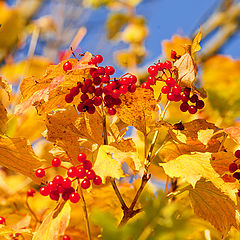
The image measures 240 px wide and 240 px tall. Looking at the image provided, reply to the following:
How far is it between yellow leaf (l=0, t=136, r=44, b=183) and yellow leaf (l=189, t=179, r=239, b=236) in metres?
0.32

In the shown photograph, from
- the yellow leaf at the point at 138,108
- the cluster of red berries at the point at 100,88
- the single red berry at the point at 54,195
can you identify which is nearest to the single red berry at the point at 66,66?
the cluster of red berries at the point at 100,88

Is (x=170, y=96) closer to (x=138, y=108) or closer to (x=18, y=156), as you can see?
(x=138, y=108)

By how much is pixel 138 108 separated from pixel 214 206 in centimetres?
24

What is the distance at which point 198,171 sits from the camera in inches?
23.3

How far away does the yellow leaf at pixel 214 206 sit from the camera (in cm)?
67

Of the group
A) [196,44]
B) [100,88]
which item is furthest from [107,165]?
[196,44]

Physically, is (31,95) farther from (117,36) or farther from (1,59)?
(1,59)

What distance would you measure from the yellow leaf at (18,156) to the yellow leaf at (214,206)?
317 millimetres

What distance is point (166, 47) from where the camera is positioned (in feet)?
5.76

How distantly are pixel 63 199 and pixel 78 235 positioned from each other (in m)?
0.18

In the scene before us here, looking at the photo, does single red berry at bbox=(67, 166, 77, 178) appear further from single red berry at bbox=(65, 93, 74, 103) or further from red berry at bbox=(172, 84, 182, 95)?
red berry at bbox=(172, 84, 182, 95)

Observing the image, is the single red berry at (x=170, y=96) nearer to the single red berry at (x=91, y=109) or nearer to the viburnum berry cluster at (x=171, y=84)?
the viburnum berry cluster at (x=171, y=84)

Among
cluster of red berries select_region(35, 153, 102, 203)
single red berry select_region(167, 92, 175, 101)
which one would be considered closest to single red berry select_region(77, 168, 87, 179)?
cluster of red berries select_region(35, 153, 102, 203)

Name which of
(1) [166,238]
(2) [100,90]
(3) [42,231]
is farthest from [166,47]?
(1) [166,238]
